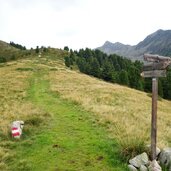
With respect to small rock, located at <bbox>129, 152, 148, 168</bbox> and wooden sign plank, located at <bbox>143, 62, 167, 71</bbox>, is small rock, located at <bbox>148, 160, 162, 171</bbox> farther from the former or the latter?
wooden sign plank, located at <bbox>143, 62, 167, 71</bbox>

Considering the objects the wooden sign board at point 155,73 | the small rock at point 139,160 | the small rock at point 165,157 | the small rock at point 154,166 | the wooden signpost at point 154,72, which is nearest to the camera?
the small rock at point 154,166

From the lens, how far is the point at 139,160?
1202 centimetres

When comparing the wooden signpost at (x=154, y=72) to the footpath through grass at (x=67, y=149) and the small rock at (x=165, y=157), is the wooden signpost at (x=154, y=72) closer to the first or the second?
the small rock at (x=165, y=157)

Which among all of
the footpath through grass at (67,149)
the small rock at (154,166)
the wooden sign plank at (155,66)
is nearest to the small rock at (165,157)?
the small rock at (154,166)

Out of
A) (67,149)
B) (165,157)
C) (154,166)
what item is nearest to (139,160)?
(154,166)

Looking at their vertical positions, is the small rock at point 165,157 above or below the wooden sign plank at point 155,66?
below

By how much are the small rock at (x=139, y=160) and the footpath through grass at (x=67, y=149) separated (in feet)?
1.24

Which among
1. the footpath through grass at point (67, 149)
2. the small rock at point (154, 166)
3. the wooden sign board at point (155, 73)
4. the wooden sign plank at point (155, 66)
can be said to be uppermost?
the wooden sign plank at point (155, 66)

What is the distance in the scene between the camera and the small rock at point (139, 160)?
1192cm

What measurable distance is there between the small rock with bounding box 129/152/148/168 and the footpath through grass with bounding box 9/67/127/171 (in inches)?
14.8

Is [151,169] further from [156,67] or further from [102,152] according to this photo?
[156,67]

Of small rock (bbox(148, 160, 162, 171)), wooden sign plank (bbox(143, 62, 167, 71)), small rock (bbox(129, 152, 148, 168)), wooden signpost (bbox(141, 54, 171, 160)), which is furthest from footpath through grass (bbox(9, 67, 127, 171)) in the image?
wooden sign plank (bbox(143, 62, 167, 71))

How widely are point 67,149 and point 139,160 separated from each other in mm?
3373

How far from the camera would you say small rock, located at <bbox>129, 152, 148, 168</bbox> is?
11922 millimetres
